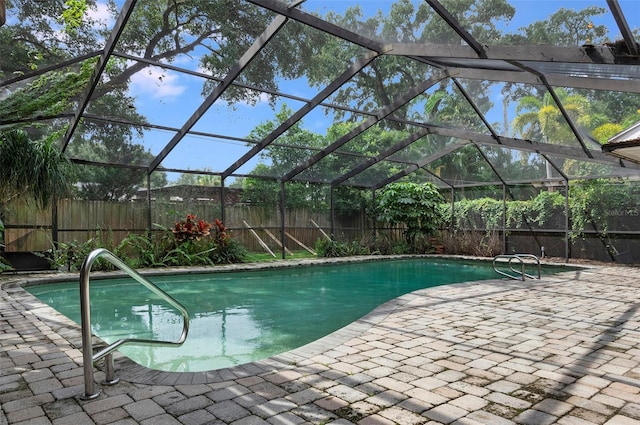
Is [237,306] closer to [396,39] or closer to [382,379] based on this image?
Result: [382,379]

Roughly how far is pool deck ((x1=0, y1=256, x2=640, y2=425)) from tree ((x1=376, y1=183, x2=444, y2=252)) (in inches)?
362

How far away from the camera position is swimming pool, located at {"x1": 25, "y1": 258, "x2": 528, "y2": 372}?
163 inches

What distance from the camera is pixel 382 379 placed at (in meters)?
2.74

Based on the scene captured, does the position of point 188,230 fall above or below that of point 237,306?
above

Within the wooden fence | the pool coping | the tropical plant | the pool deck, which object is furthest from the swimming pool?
the wooden fence

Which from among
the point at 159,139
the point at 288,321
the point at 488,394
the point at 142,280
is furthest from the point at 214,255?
the point at 488,394

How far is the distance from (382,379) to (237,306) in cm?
397

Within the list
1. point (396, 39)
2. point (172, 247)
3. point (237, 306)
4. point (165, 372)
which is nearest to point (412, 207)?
point (172, 247)

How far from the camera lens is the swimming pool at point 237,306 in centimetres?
415

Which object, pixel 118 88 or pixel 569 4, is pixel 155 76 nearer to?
pixel 118 88

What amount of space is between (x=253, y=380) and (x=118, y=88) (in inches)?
283

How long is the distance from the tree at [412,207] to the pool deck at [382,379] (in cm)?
920

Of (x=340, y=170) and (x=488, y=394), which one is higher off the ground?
(x=340, y=170)

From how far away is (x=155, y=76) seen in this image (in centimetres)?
758
